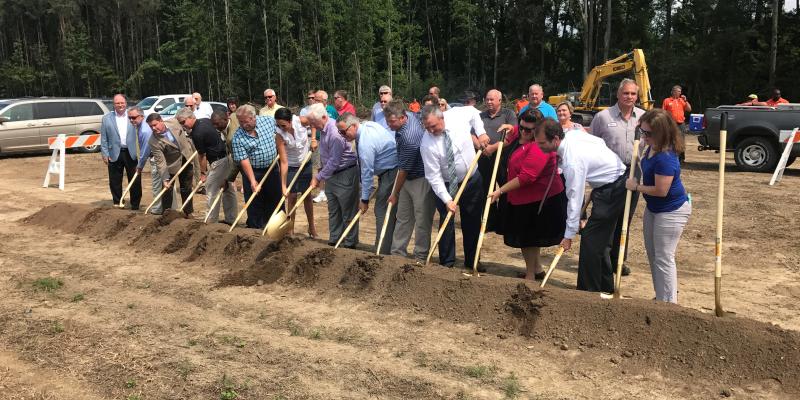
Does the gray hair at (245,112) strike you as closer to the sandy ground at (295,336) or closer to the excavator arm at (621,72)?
the sandy ground at (295,336)

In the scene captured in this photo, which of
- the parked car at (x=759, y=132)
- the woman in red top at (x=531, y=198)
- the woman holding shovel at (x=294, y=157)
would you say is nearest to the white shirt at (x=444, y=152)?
the woman in red top at (x=531, y=198)

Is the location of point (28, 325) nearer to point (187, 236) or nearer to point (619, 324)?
point (187, 236)

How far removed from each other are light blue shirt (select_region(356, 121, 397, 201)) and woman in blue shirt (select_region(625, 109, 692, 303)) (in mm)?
2685

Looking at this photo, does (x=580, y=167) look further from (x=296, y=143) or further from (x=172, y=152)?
(x=172, y=152)

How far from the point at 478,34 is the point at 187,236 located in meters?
44.4

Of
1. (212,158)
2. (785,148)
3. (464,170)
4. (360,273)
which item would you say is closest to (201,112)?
(212,158)

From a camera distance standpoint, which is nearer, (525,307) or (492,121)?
(525,307)

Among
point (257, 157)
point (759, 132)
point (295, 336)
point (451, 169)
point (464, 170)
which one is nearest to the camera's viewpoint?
point (295, 336)

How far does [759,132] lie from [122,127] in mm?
12275

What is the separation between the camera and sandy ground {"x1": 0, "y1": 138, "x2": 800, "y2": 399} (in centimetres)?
386

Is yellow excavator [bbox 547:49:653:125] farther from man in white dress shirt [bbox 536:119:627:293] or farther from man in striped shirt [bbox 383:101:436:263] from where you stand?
man in white dress shirt [bbox 536:119:627:293]

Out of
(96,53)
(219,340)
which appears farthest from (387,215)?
(96,53)

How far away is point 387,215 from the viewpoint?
6469 millimetres

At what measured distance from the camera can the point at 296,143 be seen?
25.1ft
